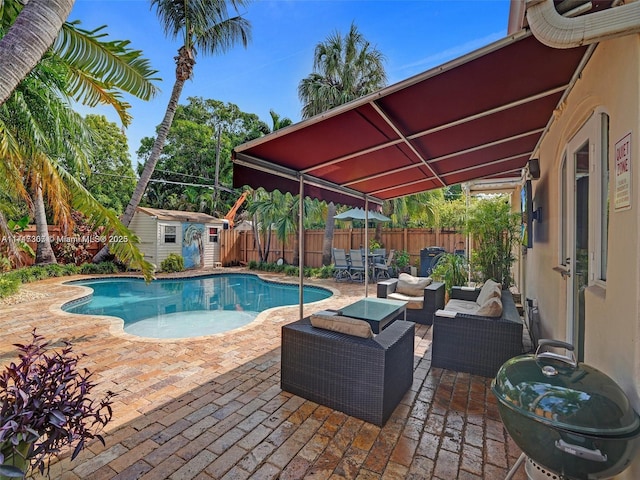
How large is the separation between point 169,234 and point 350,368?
15.5 metres

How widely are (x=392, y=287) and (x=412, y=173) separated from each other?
2.44 metres

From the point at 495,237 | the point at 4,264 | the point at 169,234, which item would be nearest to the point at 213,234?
the point at 169,234

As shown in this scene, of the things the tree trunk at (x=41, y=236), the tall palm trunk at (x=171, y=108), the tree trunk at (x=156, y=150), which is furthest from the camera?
the tree trunk at (x=41, y=236)

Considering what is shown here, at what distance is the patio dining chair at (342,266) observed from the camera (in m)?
12.4

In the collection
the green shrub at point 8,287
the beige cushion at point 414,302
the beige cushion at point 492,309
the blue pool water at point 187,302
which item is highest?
the beige cushion at point 492,309

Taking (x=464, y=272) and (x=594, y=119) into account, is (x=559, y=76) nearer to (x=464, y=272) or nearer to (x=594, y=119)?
(x=594, y=119)

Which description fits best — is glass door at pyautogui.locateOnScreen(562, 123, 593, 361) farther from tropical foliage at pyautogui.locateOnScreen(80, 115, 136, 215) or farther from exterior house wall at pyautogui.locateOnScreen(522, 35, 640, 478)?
tropical foliage at pyautogui.locateOnScreen(80, 115, 136, 215)

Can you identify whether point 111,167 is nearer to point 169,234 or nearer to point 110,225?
point 169,234

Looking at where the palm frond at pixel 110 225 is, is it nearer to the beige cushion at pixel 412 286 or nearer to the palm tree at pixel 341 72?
the beige cushion at pixel 412 286

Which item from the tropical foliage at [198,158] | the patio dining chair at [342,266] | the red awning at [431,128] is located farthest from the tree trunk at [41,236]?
the red awning at [431,128]

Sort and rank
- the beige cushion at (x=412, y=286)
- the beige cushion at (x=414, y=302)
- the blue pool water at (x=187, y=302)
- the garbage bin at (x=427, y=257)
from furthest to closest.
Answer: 1. the garbage bin at (x=427, y=257)
2. the blue pool water at (x=187, y=302)
3. the beige cushion at (x=412, y=286)
4. the beige cushion at (x=414, y=302)

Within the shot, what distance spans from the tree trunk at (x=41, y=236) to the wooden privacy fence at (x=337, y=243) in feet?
24.8

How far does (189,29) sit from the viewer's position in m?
11.5

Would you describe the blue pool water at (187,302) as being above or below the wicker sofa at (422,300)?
below
